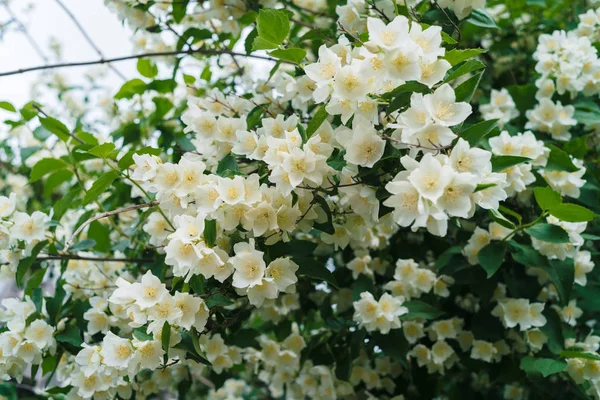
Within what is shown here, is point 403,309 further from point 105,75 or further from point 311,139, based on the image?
point 105,75

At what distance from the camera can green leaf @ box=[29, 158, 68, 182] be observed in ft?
5.12

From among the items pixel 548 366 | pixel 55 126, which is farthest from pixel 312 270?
pixel 55 126

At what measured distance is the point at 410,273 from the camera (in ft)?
4.88

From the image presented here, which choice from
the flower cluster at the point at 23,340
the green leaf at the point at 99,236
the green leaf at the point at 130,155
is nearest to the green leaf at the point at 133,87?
the green leaf at the point at 99,236

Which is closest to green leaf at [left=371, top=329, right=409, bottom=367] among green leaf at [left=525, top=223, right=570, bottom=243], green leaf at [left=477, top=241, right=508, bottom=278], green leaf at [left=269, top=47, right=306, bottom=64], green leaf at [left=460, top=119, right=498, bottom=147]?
green leaf at [left=477, top=241, right=508, bottom=278]

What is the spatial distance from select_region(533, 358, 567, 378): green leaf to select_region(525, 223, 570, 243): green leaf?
0.30m

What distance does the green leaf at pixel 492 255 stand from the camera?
1247 millimetres

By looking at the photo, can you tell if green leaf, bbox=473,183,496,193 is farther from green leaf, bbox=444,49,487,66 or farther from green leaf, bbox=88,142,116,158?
green leaf, bbox=88,142,116,158

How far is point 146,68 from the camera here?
1.68 m

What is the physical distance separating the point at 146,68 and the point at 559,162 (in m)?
1.20

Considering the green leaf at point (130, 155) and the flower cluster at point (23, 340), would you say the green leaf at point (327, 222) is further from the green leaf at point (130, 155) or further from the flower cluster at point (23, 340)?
the flower cluster at point (23, 340)

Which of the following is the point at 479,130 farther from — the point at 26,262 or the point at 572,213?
the point at 26,262

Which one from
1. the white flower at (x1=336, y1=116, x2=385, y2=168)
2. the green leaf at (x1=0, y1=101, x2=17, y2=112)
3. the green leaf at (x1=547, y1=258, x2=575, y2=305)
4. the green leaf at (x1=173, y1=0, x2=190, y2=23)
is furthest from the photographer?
the green leaf at (x1=173, y1=0, x2=190, y2=23)

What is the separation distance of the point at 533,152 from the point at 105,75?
217 cm
